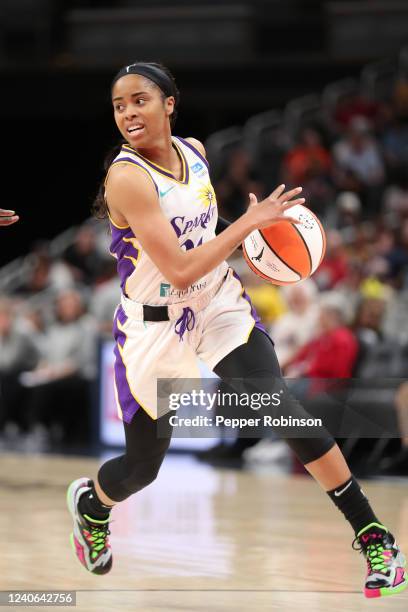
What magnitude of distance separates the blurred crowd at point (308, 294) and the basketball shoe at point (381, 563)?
14.6 feet

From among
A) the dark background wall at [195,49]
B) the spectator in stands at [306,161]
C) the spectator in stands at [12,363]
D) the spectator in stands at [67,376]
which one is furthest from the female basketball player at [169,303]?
the dark background wall at [195,49]

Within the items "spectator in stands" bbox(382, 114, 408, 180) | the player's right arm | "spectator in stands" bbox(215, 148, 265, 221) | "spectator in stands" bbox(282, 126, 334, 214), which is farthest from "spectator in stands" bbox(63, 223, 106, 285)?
the player's right arm

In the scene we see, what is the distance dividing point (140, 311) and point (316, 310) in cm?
605

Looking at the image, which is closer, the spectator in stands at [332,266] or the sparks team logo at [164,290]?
the sparks team logo at [164,290]

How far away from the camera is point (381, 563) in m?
4.34

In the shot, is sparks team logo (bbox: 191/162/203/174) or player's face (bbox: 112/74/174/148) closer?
player's face (bbox: 112/74/174/148)

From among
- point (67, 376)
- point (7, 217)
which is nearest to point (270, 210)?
point (7, 217)

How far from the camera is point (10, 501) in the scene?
7.94 m

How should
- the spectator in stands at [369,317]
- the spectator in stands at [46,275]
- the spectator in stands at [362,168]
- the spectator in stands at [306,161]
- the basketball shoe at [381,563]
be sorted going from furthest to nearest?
the spectator in stands at [46,275] → the spectator in stands at [306,161] → the spectator in stands at [362,168] → the spectator in stands at [369,317] → the basketball shoe at [381,563]

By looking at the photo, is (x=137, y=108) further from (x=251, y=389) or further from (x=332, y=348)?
(x=332, y=348)

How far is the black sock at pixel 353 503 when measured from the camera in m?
4.41

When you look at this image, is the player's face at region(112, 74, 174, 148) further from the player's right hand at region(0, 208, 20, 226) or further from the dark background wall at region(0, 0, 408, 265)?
the dark background wall at region(0, 0, 408, 265)

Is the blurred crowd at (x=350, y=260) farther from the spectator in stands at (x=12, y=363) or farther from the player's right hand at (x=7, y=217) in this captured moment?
the player's right hand at (x=7, y=217)

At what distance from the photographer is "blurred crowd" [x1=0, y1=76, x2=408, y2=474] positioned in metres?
9.89
